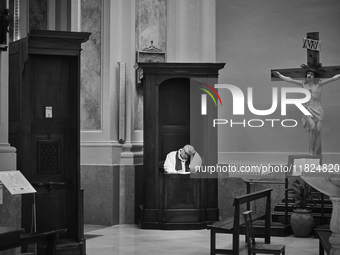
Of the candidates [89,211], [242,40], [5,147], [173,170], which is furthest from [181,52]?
[5,147]

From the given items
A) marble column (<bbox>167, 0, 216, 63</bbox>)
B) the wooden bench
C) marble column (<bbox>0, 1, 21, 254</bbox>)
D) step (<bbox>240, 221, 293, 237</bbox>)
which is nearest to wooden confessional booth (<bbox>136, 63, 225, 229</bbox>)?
step (<bbox>240, 221, 293, 237</bbox>)

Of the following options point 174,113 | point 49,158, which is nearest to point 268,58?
point 174,113

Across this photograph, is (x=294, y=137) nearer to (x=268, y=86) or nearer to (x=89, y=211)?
(x=268, y=86)

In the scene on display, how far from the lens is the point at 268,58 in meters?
12.4

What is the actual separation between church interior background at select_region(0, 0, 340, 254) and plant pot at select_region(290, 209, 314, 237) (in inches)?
60.9

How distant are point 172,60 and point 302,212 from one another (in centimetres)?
401

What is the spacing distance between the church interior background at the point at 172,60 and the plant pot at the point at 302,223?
1.55m

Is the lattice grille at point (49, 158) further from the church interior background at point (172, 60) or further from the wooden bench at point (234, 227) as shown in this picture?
the church interior background at point (172, 60)

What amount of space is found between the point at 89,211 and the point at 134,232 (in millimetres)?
1233

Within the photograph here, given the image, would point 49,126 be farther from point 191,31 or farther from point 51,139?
point 191,31

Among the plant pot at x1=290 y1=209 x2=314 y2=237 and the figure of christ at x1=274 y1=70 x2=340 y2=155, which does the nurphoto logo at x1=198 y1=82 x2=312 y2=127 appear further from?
the plant pot at x1=290 y1=209 x2=314 y2=237

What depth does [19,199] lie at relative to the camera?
6508 mm

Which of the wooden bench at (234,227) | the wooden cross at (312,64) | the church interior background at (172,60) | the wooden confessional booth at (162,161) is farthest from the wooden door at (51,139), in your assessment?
the wooden cross at (312,64)

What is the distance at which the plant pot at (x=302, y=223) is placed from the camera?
9180 millimetres
